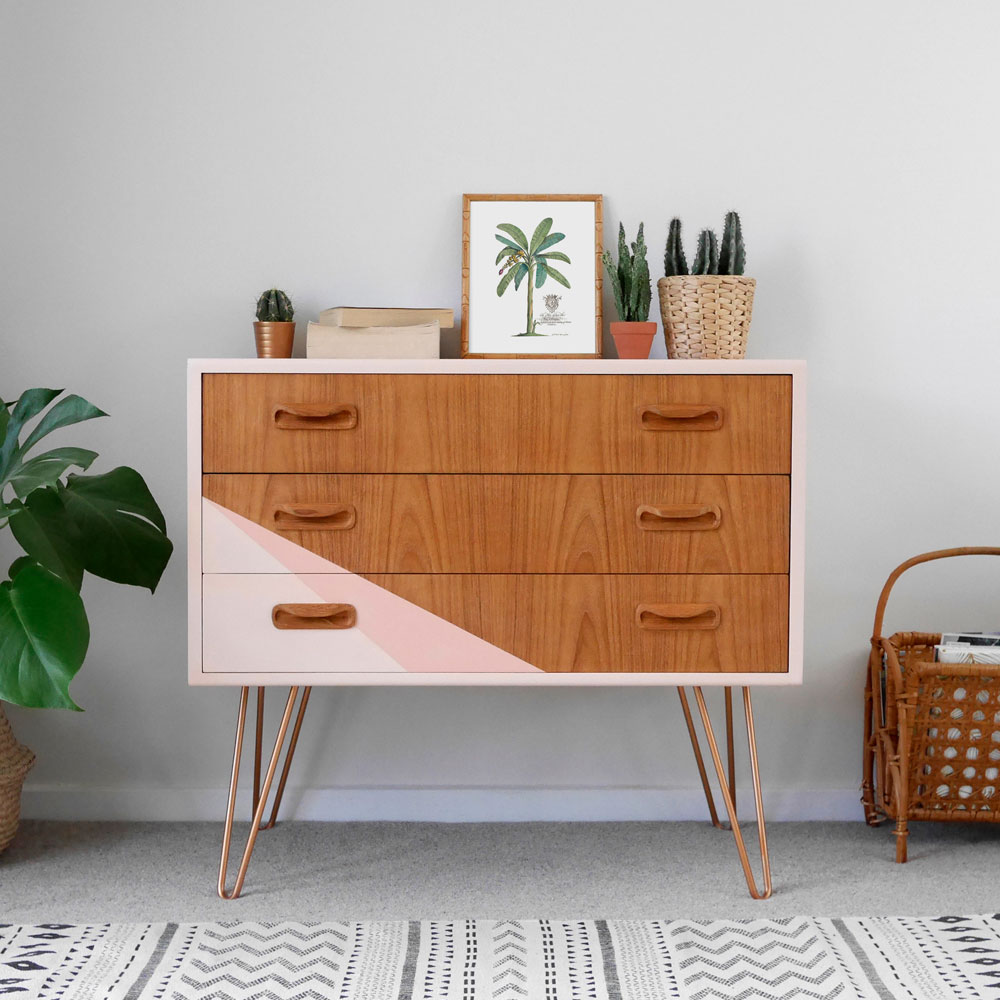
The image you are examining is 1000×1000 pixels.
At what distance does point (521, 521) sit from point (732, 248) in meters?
0.66

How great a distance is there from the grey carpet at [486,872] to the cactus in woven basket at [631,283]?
3.36 feet

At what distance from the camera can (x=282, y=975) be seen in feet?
4.74

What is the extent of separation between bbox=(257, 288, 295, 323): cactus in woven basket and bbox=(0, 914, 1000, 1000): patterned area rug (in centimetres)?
107

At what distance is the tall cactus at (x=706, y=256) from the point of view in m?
1.86

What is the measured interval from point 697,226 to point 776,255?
17 cm

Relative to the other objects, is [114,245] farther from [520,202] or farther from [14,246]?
[520,202]

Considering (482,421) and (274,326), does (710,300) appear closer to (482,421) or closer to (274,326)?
(482,421)

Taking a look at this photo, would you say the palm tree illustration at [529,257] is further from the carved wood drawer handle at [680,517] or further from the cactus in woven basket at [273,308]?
the carved wood drawer handle at [680,517]

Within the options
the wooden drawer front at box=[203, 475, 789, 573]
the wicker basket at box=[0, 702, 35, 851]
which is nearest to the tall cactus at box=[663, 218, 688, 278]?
the wooden drawer front at box=[203, 475, 789, 573]

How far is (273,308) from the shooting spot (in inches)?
74.8

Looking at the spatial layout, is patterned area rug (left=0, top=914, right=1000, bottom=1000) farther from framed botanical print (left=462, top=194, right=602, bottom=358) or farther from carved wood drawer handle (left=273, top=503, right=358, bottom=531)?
framed botanical print (left=462, top=194, right=602, bottom=358)

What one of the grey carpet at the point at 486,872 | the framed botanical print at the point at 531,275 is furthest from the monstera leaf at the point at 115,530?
the framed botanical print at the point at 531,275

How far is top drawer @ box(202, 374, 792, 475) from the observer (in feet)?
5.38

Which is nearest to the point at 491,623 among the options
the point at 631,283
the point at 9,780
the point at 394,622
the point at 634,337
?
the point at 394,622
